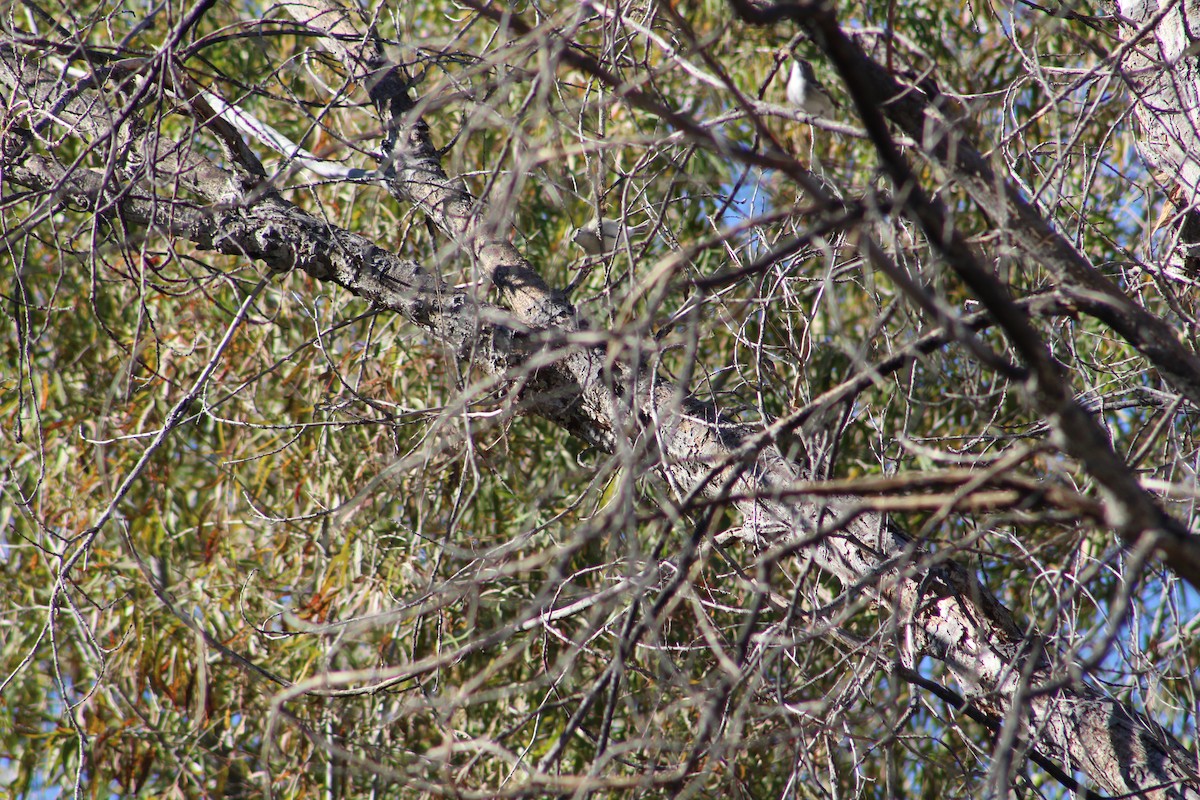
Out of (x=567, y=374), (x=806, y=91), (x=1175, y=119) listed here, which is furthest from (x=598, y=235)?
(x=1175, y=119)

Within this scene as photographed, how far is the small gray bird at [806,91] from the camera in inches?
56.6

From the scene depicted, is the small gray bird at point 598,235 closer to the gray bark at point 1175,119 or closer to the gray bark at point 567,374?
the gray bark at point 567,374

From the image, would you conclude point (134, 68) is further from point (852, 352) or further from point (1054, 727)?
point (1054, 727)

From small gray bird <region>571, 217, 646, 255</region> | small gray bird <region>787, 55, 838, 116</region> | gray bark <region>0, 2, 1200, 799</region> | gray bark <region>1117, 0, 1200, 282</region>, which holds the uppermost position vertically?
gray bark <region>1117, 0, 1200, 282</region>

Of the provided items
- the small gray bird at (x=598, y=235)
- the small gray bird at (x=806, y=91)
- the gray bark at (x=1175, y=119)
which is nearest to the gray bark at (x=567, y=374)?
the small gray bird at (x=598, y=235)

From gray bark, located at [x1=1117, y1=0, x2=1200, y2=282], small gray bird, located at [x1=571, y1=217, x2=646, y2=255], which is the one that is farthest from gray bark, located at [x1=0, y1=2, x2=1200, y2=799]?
gray bark, located at [x1=1117, y1=0, x2=1200, y2=282]

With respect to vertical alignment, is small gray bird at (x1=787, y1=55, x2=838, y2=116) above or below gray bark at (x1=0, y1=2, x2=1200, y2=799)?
above

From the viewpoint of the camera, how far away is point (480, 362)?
A: 1.54 meters

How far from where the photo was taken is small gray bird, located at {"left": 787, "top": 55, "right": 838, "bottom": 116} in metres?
1.44

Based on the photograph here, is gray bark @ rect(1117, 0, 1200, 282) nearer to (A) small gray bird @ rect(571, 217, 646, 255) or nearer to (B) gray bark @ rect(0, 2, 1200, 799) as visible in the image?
(B) gray bark @ rect(0, 2, 1200, 799)

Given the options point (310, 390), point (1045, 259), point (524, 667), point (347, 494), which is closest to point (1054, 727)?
point (1045, 259)

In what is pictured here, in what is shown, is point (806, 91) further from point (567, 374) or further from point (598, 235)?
point (567, 374)

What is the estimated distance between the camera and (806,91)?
4.78 ft

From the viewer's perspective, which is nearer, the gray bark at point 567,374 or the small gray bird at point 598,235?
the gray bark at point 567,374
